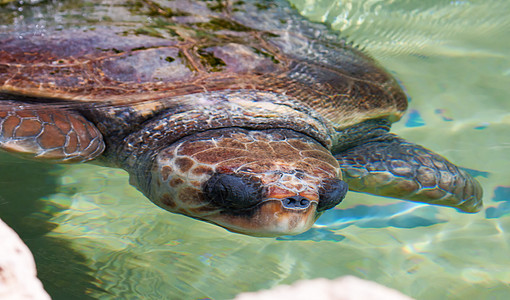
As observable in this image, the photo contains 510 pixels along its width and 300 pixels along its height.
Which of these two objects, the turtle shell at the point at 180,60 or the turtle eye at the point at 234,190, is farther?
the turtle shell at the point at 180,60

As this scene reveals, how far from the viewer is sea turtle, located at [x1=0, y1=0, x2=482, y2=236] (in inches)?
81.1

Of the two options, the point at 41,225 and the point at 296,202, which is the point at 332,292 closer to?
the point at 296,202

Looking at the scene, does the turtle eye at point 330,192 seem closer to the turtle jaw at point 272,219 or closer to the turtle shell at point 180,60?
the turtle jaw at point 272,219

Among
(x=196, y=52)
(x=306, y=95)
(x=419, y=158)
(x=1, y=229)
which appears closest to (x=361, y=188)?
(x=419, y=158)

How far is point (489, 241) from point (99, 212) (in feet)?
7.53

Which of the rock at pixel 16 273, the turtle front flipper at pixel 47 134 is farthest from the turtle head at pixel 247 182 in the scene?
the rock at pixel 16 273

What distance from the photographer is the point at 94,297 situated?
1.84 meters

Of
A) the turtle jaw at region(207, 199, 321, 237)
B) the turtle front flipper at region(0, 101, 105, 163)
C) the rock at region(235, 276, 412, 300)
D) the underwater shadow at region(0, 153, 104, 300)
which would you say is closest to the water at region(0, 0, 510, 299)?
the underwater shadow at region(0, 153, 104, 300)

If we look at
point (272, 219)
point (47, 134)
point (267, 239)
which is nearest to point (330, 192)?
point (272, 219)

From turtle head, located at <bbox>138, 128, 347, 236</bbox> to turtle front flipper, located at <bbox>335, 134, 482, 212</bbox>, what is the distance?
0.43 metres

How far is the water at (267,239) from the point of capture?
82.0 inches

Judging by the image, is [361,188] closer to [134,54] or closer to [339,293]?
[339,293]

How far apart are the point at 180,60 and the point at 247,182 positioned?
3.28 feet

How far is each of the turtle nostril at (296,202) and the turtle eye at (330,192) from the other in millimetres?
122
